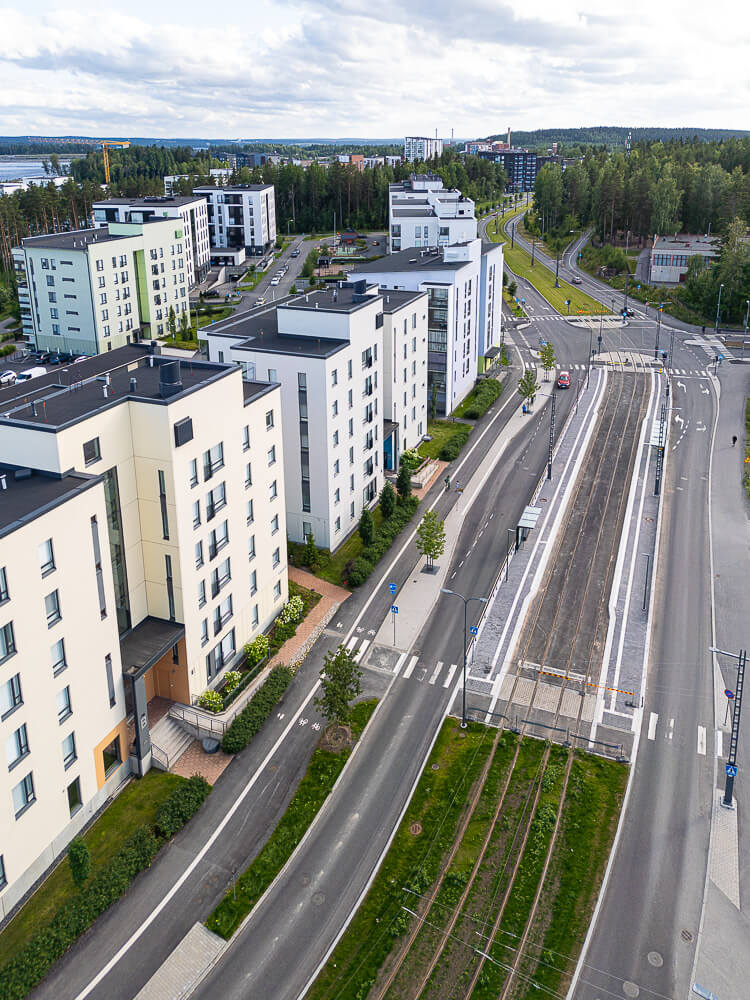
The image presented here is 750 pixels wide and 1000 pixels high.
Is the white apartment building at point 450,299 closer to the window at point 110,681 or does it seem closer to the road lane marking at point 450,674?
the road lane marking at point 450,674

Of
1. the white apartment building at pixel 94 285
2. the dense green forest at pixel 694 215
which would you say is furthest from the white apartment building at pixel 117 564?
the dense green forest at pixel 694 215

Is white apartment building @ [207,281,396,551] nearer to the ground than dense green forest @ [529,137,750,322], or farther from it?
nearer to the ground

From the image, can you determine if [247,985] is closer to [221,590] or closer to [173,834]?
[173,834]

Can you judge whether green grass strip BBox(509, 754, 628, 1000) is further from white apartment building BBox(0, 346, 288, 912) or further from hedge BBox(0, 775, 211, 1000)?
white apartment building BBox(0, 346, 288, 912)

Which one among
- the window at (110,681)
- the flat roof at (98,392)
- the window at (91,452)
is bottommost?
the window at (110,681)

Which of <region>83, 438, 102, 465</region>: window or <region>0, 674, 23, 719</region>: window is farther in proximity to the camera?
<region>83, 438, 102, 465</region>: window

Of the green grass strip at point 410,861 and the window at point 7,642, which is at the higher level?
the window at point 7,642

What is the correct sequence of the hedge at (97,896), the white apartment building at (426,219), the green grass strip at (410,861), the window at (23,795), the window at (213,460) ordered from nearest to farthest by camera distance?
the hedge at (97,896) → the green grass strip at (410,861) → the window at (23,795) → the window at (213,460) → the white apartment building at (426,219)

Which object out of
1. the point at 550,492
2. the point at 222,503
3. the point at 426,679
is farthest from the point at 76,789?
the point at 550,492

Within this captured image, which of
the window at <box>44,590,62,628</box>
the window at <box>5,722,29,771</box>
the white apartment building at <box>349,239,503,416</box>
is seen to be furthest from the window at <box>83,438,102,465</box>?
the white apartment building at <box>349,239,503,416</box>
